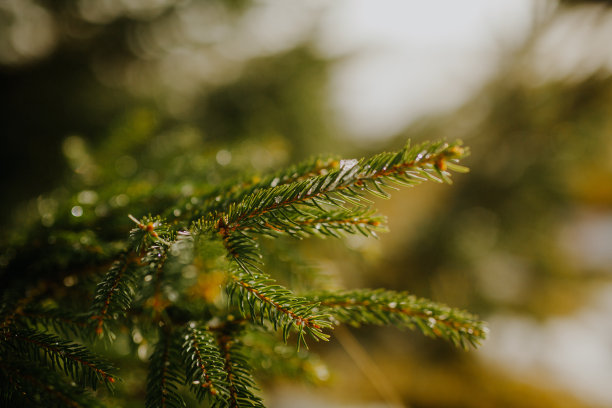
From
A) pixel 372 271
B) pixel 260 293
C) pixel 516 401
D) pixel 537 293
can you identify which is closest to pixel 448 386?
pixel 516 401

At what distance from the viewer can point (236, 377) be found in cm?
33

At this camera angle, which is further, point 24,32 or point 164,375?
point 24,32

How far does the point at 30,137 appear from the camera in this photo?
1131 mm

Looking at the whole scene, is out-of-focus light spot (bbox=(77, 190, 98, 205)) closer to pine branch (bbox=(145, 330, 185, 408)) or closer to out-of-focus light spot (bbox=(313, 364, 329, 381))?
pine branch (bbox=(145, 330, 185, 408))

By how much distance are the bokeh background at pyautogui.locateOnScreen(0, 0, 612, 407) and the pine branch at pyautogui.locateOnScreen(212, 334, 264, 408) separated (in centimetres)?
63

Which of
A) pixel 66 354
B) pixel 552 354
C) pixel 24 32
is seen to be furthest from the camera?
pixel 552 354

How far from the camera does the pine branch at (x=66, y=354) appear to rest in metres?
0.32

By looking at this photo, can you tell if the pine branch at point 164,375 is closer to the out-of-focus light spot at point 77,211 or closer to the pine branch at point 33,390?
the pine branch at point 33,390

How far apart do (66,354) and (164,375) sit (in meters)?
0.11

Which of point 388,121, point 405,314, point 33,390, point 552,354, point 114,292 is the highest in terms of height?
point 388,121

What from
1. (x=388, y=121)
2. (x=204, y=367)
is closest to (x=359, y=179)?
(x=204, y=367)

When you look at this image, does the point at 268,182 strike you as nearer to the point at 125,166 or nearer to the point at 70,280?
the point at 70,280

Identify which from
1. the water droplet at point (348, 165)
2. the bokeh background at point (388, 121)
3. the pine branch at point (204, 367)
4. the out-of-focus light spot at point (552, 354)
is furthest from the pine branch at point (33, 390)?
the out-of-focus light spot at point (552, 354)

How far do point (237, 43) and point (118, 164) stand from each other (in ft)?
2.88
